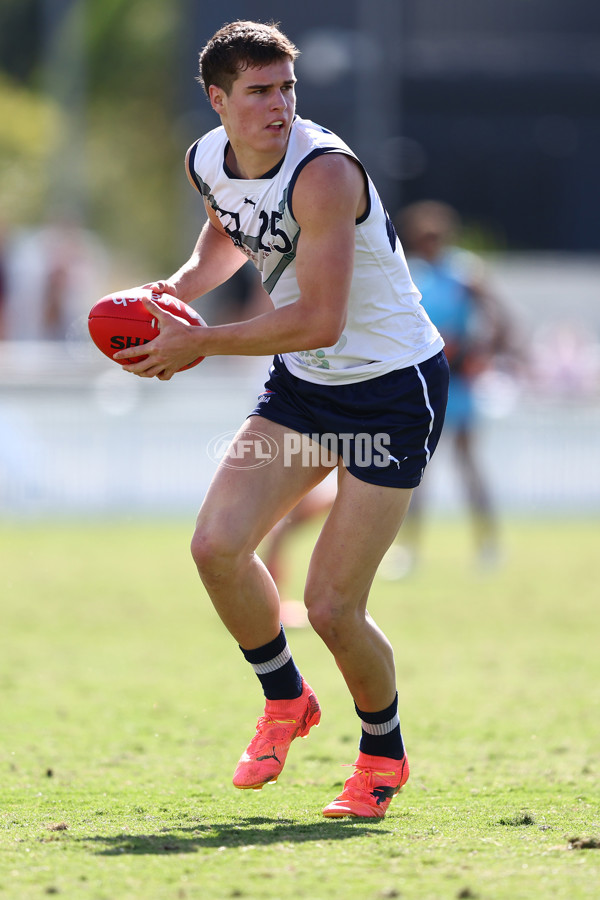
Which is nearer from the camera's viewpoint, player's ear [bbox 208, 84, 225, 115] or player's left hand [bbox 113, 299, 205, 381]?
player's left hand [bbox 113, 299, 205, 381]

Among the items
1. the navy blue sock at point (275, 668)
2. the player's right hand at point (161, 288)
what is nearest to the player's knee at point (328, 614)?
the navy blue sock at point (275, 668)

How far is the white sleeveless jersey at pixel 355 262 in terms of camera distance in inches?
163

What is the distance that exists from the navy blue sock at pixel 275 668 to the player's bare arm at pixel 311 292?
99 centimetres

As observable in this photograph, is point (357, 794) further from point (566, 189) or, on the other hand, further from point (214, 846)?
point (566, 189)

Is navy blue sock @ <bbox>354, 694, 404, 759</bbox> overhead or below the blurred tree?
below

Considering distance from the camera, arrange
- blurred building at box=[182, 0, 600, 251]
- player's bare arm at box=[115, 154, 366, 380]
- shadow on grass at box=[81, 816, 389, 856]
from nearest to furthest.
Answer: shadow on grass at box=[81, 816, 389, 856] < player's bare arm at box=[115, 154, 366, 380] < blurred building at box=[182, 0, 600, 251]

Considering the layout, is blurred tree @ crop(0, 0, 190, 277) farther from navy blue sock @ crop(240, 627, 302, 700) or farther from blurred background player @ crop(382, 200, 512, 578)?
navy blue sock @ crop(240, 627, 302, 700)

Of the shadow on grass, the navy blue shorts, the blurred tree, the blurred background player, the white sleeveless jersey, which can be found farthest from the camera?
the blurred tree

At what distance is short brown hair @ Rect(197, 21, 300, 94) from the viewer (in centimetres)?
405

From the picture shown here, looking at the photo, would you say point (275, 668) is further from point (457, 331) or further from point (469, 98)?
point (469, 98)

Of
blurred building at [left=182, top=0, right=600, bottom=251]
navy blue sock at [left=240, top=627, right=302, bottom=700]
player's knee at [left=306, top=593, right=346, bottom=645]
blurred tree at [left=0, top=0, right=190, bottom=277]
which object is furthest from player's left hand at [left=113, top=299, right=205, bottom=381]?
blurred tree at [left=0, top=0, right=190, bottom=277]

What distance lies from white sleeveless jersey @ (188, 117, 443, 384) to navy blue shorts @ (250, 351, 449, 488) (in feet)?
0.14

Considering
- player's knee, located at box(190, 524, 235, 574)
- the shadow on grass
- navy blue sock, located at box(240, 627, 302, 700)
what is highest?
player's knee, located at box(190, 524, 235, 574)

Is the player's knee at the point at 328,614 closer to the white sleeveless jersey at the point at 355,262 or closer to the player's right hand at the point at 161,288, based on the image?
the white sleeveless jersey at the point at 355,262
